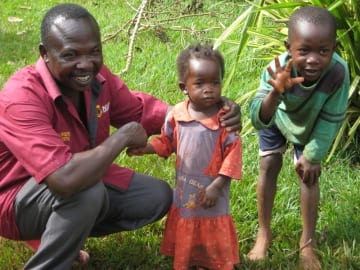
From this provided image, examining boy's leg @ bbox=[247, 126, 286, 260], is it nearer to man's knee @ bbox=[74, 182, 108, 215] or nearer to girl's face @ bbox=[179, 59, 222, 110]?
girl's face @ bbox=[179, 59, 222, 110]

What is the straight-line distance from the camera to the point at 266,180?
312 centimetres

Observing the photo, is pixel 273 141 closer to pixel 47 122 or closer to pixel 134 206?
pixel 134 206

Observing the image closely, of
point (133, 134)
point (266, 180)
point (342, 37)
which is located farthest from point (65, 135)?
point (342, 37)

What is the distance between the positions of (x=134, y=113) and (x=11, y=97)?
731mm

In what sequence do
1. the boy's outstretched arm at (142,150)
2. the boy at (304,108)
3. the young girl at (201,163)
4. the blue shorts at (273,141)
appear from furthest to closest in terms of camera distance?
the blue shorts at (273,141) < the boy's outstretched arm at (142,150) < the young girl at (201,163) < the boy at (304,108)

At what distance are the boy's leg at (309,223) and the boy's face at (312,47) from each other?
2.04ft

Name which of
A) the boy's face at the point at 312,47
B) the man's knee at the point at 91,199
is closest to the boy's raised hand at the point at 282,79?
the boy's face at the point at 312,47

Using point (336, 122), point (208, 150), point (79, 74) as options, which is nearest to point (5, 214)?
point (79, 74)

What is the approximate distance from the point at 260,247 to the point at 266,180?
13.0 inches

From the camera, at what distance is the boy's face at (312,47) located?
2547 millimetres

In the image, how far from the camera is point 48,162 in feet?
8.05

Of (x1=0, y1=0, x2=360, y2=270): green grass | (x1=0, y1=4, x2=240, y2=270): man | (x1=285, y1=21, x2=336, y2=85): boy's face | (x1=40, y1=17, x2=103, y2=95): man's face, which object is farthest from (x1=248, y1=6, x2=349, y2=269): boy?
(x1=40, y1=17, x2=103, y2=95): man's face

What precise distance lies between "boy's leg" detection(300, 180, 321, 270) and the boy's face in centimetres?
62

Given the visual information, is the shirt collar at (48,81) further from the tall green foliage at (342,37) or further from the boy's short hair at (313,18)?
the tall green foliage at (342,37)
